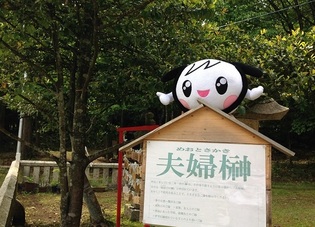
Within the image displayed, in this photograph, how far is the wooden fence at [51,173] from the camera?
32.3ft

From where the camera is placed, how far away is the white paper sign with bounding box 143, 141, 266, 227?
2.83 metres

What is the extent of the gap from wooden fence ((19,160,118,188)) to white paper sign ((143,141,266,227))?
23.3 feet

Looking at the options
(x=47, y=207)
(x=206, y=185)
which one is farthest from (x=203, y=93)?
(x=47, y=207)

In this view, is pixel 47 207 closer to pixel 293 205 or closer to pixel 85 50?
pixel 85 50

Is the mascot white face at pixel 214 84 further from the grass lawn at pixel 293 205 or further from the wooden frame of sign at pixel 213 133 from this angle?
the grass lawn at pixel 293 205

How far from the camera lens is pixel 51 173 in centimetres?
1029

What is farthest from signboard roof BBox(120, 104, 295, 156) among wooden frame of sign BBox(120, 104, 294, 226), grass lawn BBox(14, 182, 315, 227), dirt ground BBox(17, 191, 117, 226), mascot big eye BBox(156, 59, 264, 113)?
dirt ground BBox(17, 191, 117, 226)

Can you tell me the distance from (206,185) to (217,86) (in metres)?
1.13

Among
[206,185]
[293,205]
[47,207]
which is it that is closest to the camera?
[206,185]

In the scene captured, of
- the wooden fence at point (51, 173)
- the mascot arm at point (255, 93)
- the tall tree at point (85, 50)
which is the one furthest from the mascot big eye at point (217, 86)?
the wooden fence at point (51, 173)

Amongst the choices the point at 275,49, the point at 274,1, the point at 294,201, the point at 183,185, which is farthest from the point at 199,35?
the point at 274,1

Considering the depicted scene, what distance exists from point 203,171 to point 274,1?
12.9m

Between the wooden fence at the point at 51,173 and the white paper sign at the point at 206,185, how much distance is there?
710 cm

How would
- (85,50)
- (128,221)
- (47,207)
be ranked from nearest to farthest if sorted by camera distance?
1. (85,50)
2. (128,221)
3. (47,207)
